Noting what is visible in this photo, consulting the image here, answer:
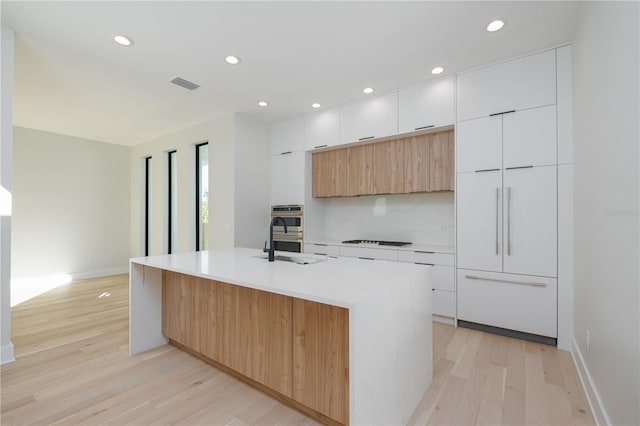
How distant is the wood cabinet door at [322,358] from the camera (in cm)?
148

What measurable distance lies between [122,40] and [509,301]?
13.7 ft

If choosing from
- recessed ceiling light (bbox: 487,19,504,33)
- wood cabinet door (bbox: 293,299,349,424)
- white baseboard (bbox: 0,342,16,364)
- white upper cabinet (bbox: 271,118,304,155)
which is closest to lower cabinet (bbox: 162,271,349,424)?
wood cabinet door (bbox: 293,299,349,424)

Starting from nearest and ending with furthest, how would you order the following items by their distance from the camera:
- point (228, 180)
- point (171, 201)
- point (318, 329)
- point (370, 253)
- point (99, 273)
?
point (318, 329)
point (370, 253)
point (228, 180)
point (171, 201)
point (99, 273)

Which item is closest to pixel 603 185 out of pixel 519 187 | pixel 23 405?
pixel 519 187

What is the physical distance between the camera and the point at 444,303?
314cm

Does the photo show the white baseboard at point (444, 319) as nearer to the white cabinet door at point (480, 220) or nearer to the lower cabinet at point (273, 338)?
the white cabinet door at point (480, 220)

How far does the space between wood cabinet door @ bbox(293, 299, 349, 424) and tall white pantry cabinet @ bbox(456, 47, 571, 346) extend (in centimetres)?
205

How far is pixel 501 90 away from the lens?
283cm

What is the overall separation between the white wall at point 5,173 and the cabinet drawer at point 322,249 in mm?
3039

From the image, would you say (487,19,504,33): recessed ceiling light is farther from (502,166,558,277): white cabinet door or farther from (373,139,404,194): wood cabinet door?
(373,139,404,194): wood cabinet door

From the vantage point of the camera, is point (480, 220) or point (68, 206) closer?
point (480, 220)

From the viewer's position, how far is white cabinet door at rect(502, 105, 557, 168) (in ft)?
8.47

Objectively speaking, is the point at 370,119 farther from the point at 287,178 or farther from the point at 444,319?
A: the point at 444,319

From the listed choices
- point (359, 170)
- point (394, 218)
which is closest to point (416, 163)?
point (359, 170)
